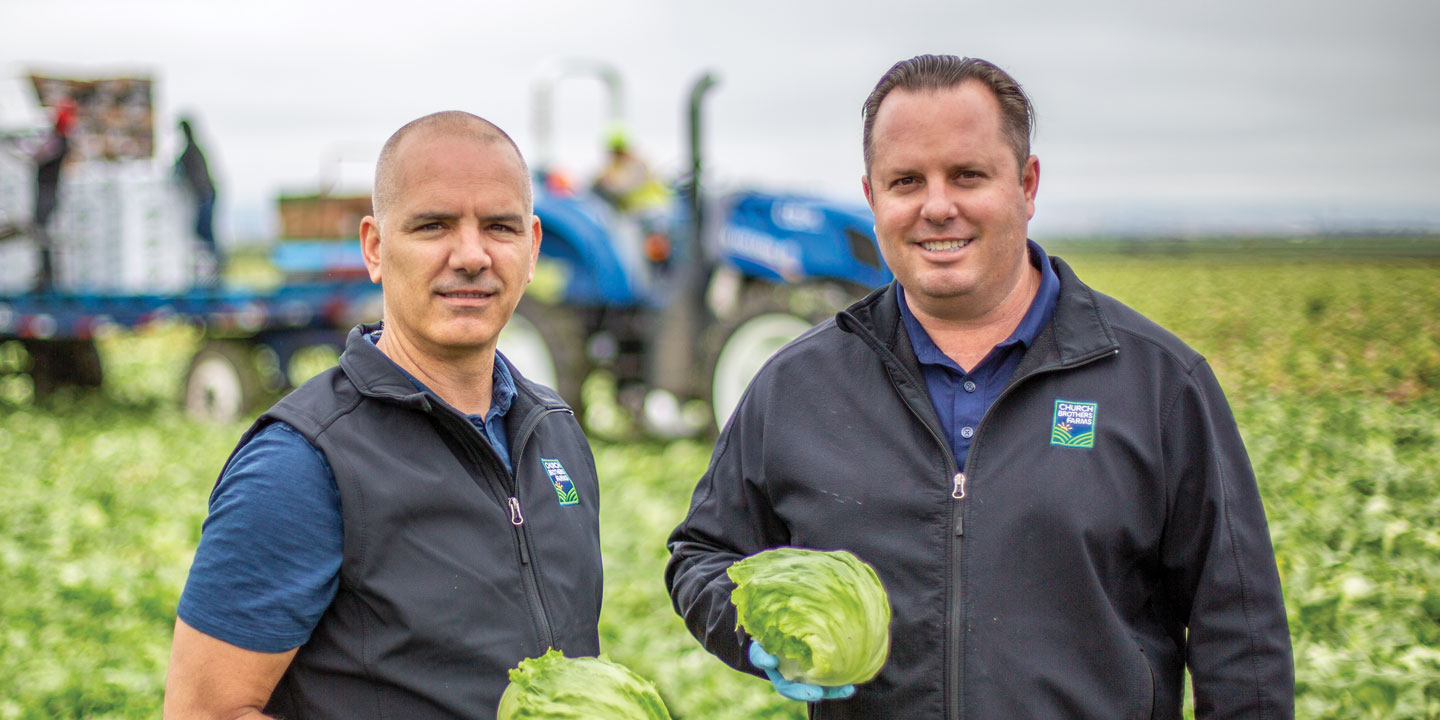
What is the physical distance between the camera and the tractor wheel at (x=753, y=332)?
27.5 ft

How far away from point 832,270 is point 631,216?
2459mm

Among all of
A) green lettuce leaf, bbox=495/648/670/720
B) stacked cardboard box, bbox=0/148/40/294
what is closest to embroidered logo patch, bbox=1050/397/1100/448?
green lettuce leaf, bbox=495/648/670/720

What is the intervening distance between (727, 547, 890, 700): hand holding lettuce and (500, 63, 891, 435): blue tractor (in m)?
6.00

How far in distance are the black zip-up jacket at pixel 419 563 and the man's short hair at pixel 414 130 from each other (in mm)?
290

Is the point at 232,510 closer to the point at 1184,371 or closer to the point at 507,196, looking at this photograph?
the point at 507,196

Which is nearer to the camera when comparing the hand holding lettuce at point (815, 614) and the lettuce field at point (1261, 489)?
the hand holding lettuce at point (815, 614)

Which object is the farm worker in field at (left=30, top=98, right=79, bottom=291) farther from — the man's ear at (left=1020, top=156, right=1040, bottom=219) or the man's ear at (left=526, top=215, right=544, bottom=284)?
the man's ear at (left=1020, top=156, right=1040, bottom=219)

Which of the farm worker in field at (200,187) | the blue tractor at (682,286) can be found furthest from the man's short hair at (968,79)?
the farm worker in field at (200,187)

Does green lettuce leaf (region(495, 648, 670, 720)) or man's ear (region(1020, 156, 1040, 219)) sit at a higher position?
man's ear (region(1020, 156, 1040, 219))

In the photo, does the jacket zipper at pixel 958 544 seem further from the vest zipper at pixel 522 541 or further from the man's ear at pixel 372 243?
the man's ear at pixel 372 243

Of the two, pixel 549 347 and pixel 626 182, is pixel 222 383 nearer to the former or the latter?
pixel 549 347

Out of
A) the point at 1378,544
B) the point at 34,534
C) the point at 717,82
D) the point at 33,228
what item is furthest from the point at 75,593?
the point at 33,228

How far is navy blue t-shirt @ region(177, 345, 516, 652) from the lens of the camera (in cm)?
190

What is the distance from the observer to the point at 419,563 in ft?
6.75
